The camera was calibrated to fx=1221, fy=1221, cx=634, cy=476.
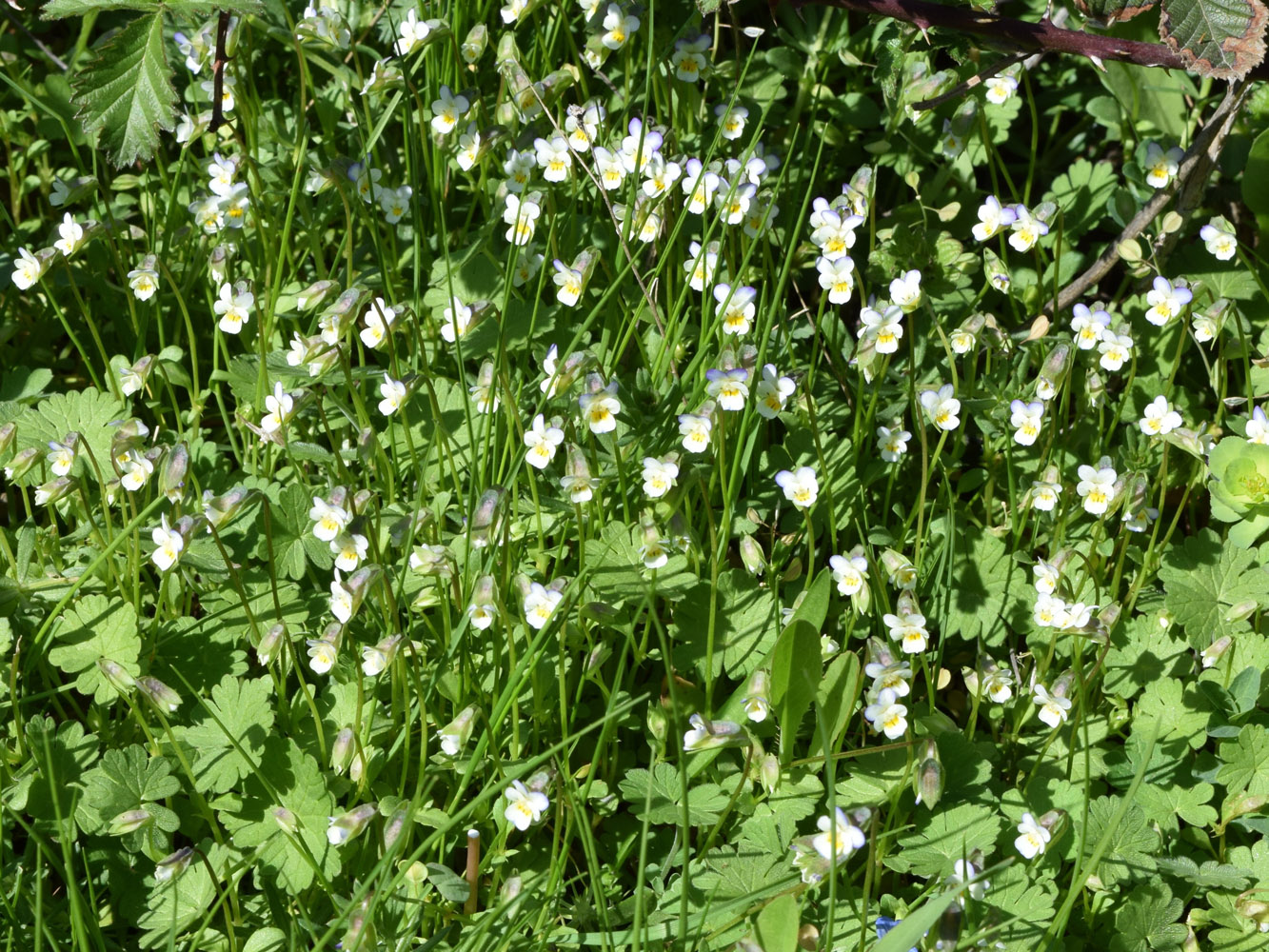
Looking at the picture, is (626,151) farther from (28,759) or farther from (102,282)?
(28,759)

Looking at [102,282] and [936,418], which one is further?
[102,282]

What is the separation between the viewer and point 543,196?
2.81 meters

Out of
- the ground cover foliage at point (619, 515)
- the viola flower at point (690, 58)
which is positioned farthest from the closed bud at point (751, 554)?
the viola flower at point (690, 58)

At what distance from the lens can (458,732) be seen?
6.81 feet

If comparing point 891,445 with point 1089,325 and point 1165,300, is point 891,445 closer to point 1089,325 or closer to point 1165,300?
point 1089,325

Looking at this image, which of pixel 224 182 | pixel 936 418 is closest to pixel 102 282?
pixel 224 182

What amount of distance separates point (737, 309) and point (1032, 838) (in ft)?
3.87

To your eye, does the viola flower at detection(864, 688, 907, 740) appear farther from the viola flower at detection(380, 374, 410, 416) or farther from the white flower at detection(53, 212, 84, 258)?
the white flower at detection(53, 212, 84, 258)

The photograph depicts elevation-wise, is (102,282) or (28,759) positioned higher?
(102,282)

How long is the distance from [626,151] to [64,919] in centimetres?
188

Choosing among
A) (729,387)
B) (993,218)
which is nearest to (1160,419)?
(993,218)

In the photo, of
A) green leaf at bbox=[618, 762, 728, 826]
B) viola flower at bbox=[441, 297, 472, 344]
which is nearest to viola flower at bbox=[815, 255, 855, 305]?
viola flower at bbox=[441, 297, 472, 344]

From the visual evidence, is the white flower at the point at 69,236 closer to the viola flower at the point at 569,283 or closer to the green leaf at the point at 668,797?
the viola flower at the point at 569,283

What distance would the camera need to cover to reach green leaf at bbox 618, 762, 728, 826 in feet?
7.10
